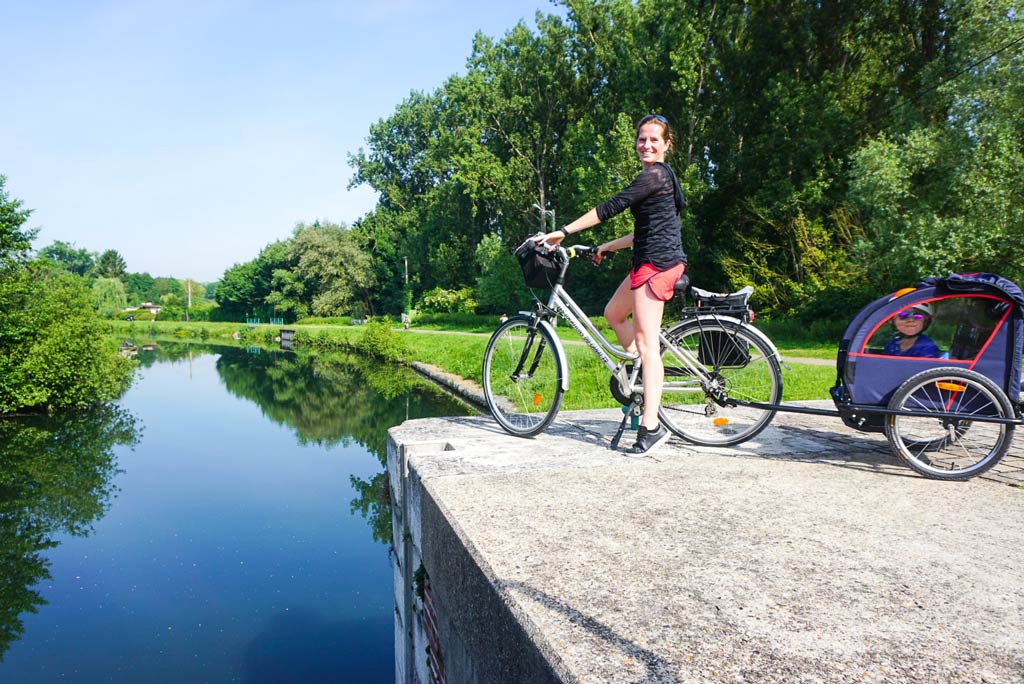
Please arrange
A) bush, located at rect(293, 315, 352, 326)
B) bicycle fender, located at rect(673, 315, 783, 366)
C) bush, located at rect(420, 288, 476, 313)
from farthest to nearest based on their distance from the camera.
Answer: bush, located at rect(293, 315, 352, 326) → bush, located at rect(420, 288, 476, 313) → bicycle fender, located at rect(673, 315, 783, 366)

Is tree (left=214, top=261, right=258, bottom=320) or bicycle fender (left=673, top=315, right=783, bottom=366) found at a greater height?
tree (left=214, top=261, right=258, bottom=320)

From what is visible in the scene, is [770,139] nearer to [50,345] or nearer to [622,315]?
[622,315]

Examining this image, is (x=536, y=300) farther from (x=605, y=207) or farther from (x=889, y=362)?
(x=889, y=362)

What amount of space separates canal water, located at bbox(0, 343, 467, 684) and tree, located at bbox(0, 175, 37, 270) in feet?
14.2

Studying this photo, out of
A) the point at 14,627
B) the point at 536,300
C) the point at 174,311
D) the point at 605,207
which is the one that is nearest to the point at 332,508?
the point at 14,627

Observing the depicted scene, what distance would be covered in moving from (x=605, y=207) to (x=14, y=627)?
7.87 metres

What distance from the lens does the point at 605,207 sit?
3.60 metres

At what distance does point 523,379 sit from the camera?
14.5 feet

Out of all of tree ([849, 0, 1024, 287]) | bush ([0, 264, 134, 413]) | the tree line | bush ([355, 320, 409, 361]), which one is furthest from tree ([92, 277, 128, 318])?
tree ([849, 0, 1024, 287])

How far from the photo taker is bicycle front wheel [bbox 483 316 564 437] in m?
4.22

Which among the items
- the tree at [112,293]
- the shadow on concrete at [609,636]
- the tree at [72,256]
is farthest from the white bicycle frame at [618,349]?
the tree at [72,256]

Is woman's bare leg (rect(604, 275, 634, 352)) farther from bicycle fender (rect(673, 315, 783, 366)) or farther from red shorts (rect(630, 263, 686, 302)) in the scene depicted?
bicycle fender (rect(673, 315, 783, 366))

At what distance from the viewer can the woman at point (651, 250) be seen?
364 cm

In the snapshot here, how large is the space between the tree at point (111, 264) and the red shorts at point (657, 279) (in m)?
138
